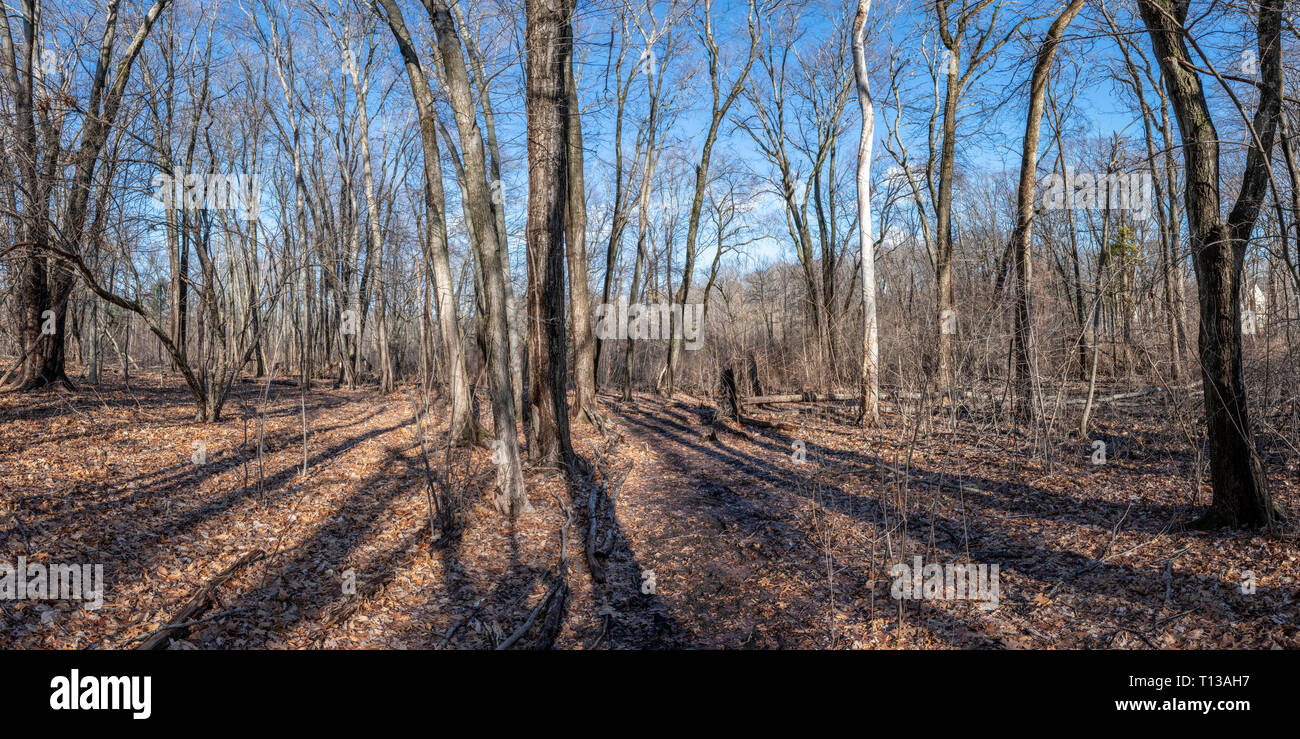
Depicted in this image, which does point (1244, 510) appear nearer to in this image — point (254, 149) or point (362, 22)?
point (362, 22)

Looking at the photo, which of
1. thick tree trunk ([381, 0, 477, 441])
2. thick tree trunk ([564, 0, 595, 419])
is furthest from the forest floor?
thick tree trunk ([564, 0, 595, 419])

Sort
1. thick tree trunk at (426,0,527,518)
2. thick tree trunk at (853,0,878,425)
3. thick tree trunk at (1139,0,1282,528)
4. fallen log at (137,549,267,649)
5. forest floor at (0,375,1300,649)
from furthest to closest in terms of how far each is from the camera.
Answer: thick tree trunk at (853,0,878,425) → thick tree trunk at (426,0,527,518) → thick tree trunk at (1139,0,1282,528) → forest floor at (0,375,1300,649) → fallen log at (137,549,267,649)

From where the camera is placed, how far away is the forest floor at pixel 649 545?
3906 millimetres

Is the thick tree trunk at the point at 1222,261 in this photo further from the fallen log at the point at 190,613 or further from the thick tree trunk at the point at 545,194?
the fallen log at the point at 190,613

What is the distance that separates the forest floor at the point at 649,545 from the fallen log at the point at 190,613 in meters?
0.09

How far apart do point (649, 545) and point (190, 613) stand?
3459 millimetres

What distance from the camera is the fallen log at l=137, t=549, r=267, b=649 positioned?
11.6ft

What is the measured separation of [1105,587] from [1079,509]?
2.01 m

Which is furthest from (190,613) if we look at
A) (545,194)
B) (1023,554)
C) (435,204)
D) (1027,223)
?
(1027,223)

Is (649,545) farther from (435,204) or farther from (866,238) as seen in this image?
(866,238)

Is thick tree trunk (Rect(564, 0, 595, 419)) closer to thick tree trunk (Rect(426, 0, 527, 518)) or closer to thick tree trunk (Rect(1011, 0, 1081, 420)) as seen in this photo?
thick tree trunk (Rect(426, 0, 527, 518))

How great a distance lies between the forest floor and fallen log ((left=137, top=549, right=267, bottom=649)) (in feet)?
0.29
